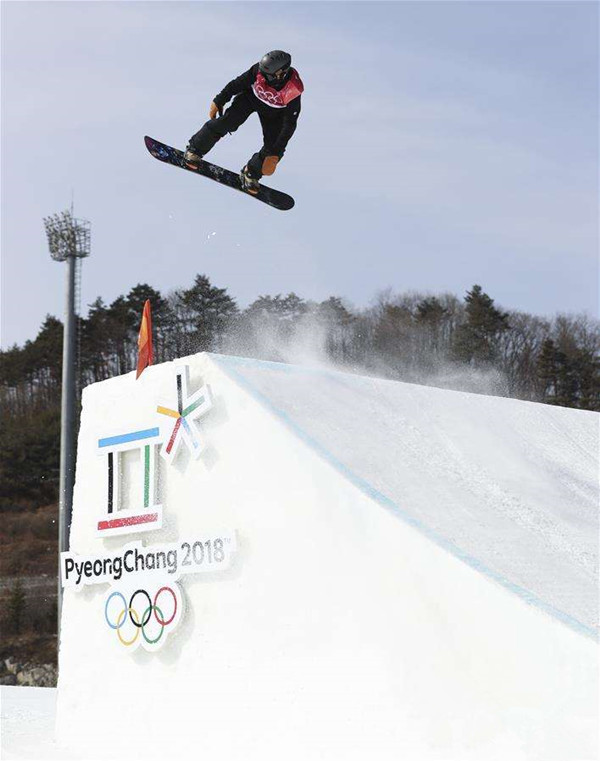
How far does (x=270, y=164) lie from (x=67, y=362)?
1131cm

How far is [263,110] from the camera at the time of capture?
21.1ft

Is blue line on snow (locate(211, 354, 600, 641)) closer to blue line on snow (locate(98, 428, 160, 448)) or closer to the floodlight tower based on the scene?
blue line on snow (locate(98, 428, 160, 448))

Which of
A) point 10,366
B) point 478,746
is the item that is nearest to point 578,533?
point 478,746

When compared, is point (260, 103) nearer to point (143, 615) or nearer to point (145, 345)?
point (145, 345)

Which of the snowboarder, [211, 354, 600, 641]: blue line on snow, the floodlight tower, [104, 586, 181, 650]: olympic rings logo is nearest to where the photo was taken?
[211, 354, 600, 641]: blue line on snow

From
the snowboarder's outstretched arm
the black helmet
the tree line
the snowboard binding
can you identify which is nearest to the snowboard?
the snowboard binding

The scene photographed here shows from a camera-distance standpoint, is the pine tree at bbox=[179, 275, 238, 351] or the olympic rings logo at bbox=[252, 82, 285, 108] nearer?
the olympic rings logo at bbox=[252, 82, 285, 108]

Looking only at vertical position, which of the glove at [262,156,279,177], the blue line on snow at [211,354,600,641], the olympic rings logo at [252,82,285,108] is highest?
the olympic rings logo at [252,82,285,108]

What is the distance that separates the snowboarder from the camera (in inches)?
239

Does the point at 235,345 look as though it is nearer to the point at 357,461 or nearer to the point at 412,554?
the point at 357,461

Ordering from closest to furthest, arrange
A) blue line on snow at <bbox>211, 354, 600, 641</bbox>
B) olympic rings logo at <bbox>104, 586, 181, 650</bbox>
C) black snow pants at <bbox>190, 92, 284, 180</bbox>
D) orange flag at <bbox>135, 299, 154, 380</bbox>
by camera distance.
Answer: blue line on snow at <bbox>211, 354, 600, 641</bbox>
olympic rings logo at <bbox>104, 586, 181, 650</bbox>
black snow pants at <bbox>190, 92, 284, 180</bbox>
orange flag at <bbox>135, 299, 154, 380</bbox>

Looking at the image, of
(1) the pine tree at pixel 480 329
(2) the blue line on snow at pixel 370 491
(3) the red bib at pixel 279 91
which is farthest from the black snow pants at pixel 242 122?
(1) the pine tree at pixel 480 329

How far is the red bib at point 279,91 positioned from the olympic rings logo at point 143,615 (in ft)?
10.7

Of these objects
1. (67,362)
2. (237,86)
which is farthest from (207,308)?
(237,86)
